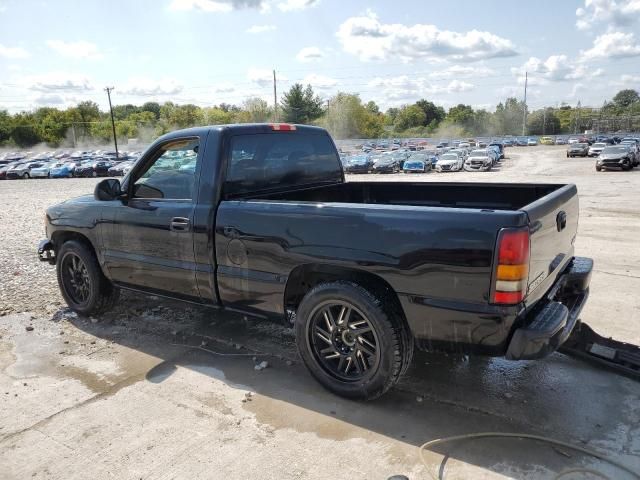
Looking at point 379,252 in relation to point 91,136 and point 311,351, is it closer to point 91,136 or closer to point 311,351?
point 311,351

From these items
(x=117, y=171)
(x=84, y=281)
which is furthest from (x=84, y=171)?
(x=84, y=281)

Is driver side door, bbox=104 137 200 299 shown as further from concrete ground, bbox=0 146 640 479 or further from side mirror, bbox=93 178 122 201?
concrete ground, bbox=0 146 640 479

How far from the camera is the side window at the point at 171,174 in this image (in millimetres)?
4230

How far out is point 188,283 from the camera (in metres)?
4.26

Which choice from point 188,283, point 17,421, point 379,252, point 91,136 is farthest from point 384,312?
point 91,136

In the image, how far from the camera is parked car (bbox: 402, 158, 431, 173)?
3766 centimetres

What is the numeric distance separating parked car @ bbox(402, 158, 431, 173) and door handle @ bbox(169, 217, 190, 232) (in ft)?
114

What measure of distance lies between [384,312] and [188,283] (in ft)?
5.96

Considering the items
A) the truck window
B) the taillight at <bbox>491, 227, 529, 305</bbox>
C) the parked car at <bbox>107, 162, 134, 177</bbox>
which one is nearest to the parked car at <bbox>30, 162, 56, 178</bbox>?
the parked car at <bbox>107, 162, 134, 177</bbox>

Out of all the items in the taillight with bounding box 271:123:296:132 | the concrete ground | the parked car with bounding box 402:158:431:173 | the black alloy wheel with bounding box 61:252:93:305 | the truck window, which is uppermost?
the taillight with bounding box 271:123:296:132

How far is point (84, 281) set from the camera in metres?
5.42

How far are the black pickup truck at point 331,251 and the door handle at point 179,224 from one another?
13mm

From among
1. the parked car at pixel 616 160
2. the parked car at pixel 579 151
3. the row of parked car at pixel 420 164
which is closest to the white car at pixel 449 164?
the row of parked car at pixel 420 164

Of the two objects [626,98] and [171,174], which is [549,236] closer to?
[171,174]
